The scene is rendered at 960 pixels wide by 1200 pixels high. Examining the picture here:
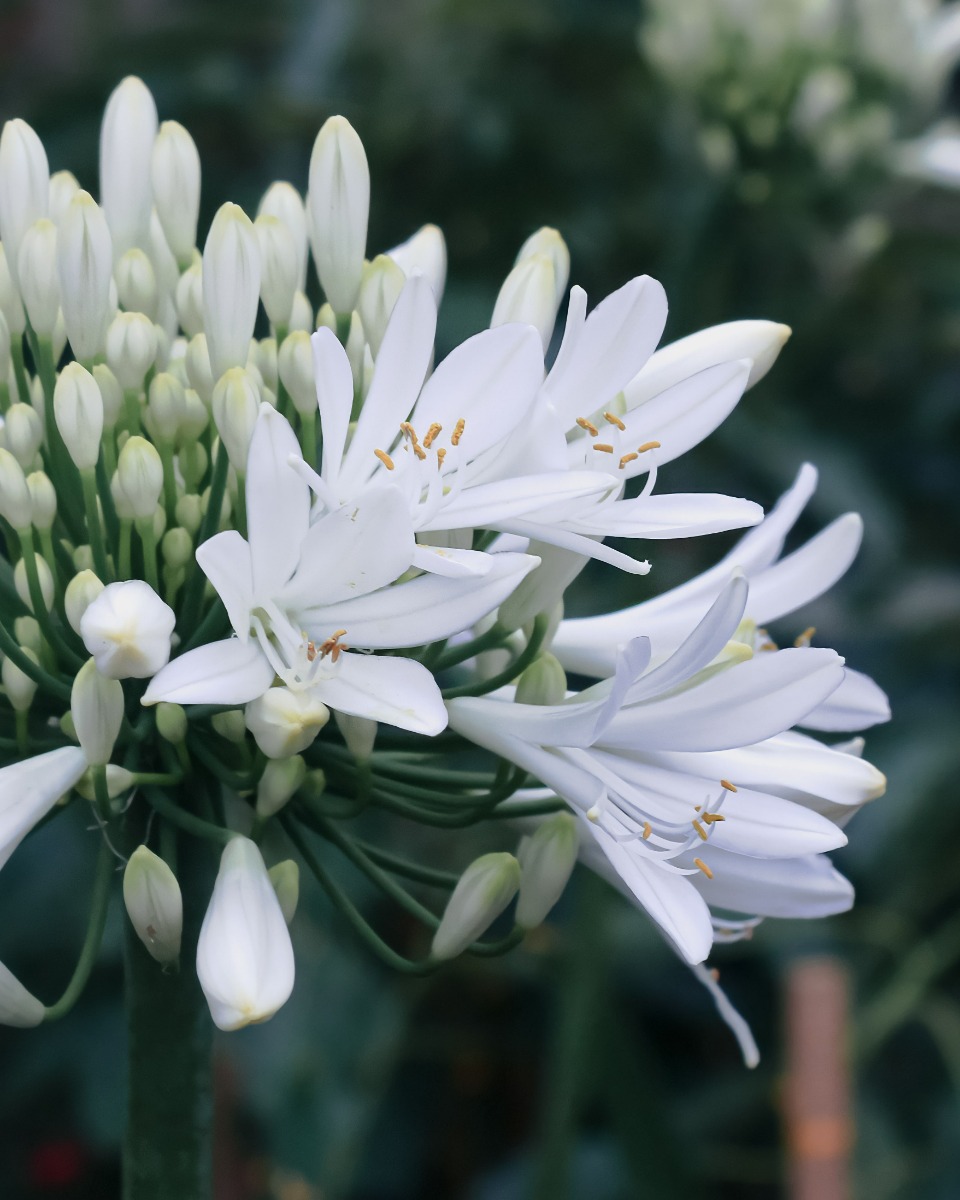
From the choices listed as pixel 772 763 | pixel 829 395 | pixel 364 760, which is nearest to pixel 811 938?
pixel 829 395

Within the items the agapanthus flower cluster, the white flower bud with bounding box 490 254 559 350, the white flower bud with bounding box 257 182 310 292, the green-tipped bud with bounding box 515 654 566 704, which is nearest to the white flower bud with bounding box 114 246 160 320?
the agapanthus flower cluster

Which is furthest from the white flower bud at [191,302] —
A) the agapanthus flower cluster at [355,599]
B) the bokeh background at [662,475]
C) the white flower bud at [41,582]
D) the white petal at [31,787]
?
the bokeh background at [662,475]

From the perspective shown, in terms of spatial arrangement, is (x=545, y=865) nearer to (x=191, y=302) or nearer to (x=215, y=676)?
(x=215, y=676)

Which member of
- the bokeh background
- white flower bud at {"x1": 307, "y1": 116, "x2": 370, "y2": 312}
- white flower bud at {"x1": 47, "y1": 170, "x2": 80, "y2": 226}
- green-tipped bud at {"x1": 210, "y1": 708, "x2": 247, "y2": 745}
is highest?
white flower bud at {"x1": 307, "y1": 116, "x2": 370, "y2": 312}

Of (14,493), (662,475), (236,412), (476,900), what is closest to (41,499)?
(14,493)

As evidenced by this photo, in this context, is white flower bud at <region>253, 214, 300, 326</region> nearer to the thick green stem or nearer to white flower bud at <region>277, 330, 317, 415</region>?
white flower bud at <region>277, 330, 317, 415</region>

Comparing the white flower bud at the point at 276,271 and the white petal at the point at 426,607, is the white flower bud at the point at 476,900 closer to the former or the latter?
the white petal at the point at 426,607
